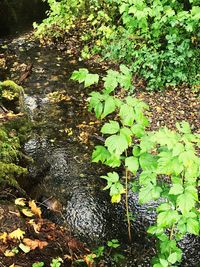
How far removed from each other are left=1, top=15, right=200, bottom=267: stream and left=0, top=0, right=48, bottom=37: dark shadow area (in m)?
4.64

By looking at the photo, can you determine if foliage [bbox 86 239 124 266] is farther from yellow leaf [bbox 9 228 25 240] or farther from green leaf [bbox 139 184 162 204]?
green leaf [bbox 139 184 162 204]

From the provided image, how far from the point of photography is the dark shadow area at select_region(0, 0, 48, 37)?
45.1 feet

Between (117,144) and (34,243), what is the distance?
4.81 ft

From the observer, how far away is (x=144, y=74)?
7891 millimetres

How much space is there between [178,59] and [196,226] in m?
4.90

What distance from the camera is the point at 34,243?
12.3ft

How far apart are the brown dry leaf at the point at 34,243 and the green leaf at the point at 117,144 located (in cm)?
139

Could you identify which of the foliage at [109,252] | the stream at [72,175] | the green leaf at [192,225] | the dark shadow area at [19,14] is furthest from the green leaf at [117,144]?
the dark shadow area at [19,14]

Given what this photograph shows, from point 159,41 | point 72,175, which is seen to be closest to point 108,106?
point 72,175

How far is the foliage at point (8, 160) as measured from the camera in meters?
4.86

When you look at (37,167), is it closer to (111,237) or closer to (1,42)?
(111,237)

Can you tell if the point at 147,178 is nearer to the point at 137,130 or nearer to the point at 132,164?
the point at 132,164

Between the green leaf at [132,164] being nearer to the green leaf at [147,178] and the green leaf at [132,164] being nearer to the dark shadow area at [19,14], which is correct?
the green leaf at [147,178]

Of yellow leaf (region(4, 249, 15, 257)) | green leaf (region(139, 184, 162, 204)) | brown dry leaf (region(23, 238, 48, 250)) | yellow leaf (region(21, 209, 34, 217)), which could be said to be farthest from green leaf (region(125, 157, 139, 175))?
yellow leaf (region(21, 209, 34, 217))
